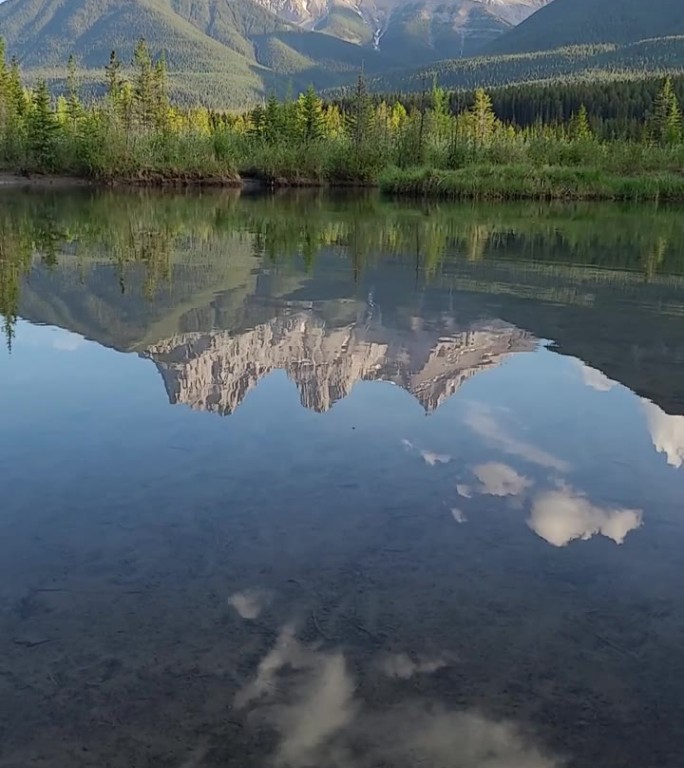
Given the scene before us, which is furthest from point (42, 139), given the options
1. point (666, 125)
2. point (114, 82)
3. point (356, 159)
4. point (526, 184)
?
point (666, 125)

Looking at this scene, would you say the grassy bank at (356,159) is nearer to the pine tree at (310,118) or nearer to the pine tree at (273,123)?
the pine tree at (273,123)

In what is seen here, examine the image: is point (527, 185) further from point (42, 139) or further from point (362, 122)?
point (42, 139)

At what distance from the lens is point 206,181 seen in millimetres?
47812

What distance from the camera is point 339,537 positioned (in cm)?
431

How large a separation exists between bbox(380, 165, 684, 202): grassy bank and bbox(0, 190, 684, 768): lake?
101 feet

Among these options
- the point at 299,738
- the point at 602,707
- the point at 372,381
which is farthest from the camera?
the point at 372,381

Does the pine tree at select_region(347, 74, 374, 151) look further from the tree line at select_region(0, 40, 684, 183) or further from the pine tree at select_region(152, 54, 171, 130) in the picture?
the pine tree at select_region(152, 54, 171, 130)

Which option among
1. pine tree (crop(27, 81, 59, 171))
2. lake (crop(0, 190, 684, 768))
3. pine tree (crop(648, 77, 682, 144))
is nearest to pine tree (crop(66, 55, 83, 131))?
pine tree (crop(27, 81, 59, 171))

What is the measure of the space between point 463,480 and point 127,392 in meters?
3.07

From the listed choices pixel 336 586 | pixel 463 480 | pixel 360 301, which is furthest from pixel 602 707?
pixel 360 301

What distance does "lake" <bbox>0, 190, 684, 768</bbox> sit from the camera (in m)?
2.91

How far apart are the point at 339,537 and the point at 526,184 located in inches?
1519

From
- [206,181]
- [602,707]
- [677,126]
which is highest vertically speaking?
[677,126]

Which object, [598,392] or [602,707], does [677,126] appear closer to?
[598,392]
